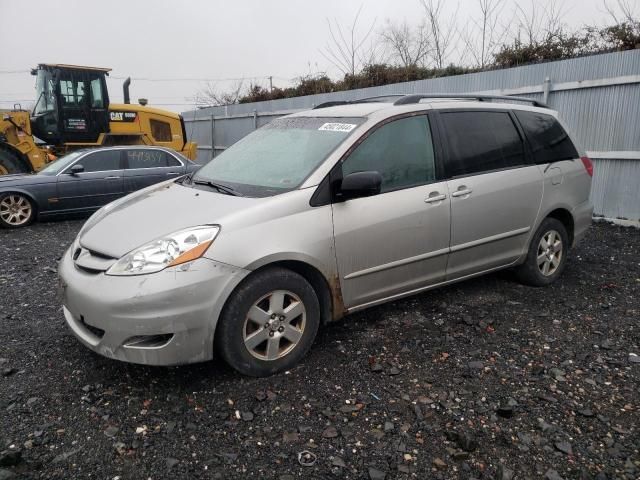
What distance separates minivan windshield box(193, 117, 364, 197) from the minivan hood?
201 mm

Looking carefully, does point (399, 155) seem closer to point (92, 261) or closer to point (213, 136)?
point (92, 261)

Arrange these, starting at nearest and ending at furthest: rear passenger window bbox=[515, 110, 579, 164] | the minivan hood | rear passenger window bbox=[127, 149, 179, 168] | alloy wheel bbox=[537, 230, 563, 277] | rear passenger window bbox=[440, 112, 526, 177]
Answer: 1. the minivan hood
2. rear passenger window bbox=[440, 112, 526, 177]
3. rear passenger window bbox=[515, 110, 579, 164]
4. alloy wheel bbox=[537, 230, 563, 277]
5. rear passenger window bbox=[127, 149, 179, 168]

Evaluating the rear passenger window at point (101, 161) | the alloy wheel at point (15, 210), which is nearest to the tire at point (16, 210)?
the alloy wheel at point (15, 210)

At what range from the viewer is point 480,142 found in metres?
4.14

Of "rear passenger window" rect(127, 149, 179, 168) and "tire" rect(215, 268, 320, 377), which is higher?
"rear passenger window" rect(127, 149, 179, 168)

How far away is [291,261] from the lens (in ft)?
10.3

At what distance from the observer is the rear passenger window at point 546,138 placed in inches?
177

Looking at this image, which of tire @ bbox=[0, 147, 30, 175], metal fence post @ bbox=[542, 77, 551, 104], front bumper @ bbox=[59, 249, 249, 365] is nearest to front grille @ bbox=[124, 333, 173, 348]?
front bumper @ bbox=[59, 249, 249, 365]

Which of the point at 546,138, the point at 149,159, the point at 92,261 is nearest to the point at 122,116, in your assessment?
the point at 149,159

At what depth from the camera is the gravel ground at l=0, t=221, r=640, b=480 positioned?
2.37 meters

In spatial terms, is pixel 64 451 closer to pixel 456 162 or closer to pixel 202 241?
pixel 202 241

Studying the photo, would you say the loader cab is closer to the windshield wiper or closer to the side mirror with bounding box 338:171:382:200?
the windshield wiper

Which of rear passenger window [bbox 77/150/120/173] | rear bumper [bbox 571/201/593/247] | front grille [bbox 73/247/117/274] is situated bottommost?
rear bumper [bbox 571/201/593/247]

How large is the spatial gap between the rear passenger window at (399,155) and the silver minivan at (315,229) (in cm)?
1
